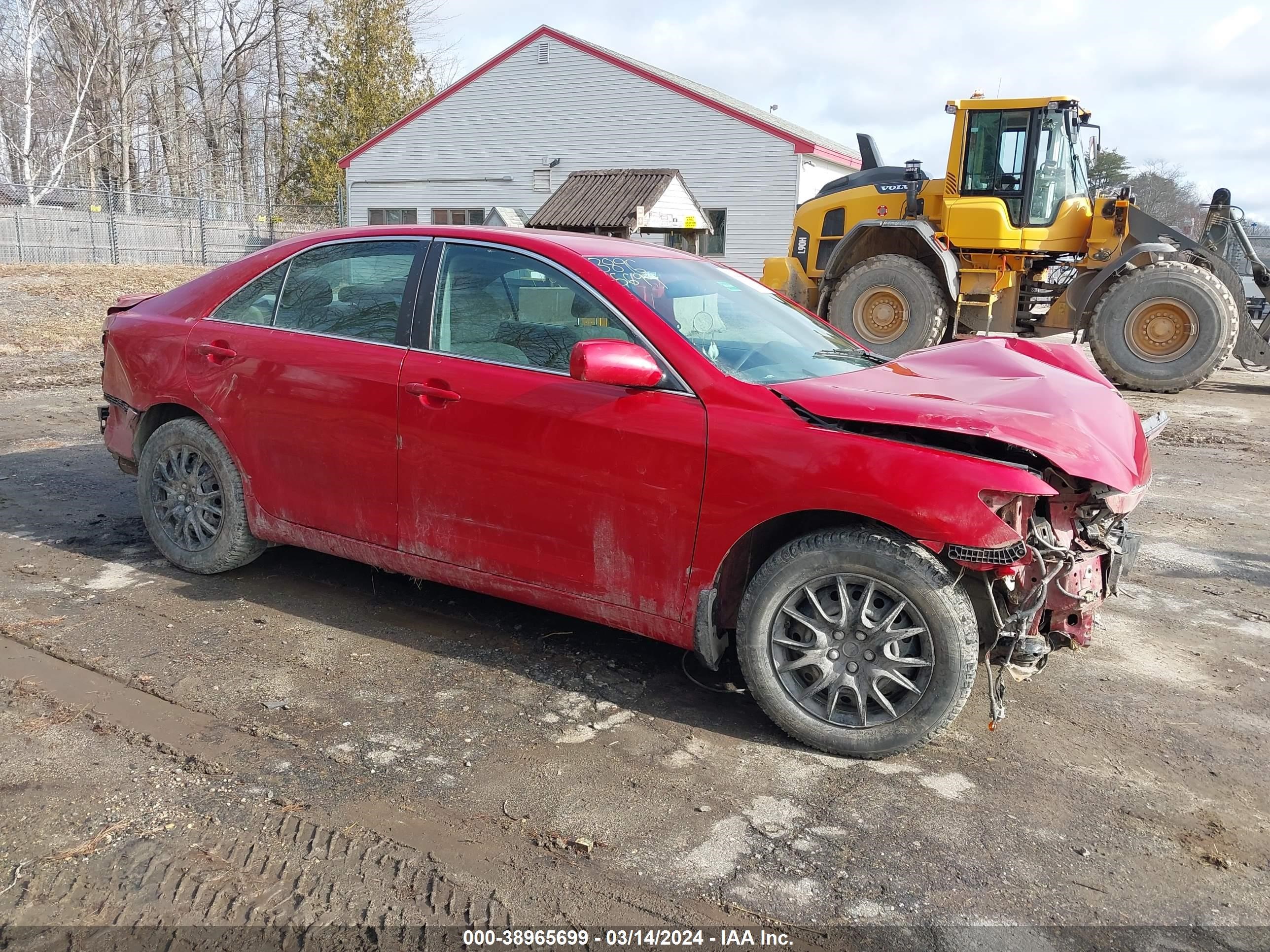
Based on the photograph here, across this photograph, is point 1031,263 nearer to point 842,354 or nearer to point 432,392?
point 842,354

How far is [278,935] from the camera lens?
2379 mm

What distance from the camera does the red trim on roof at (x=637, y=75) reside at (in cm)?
2503

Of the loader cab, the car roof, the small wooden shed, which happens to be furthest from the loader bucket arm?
the car roof

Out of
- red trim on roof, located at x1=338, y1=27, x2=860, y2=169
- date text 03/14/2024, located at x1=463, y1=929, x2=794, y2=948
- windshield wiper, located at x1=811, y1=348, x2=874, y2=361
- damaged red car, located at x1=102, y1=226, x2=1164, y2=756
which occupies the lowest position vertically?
date text 03/14/2024, located at x1=463, y1=929, x2=794, y2=948

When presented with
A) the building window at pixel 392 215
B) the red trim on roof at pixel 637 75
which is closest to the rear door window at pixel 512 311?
the red trim on roof at pixel 637 75

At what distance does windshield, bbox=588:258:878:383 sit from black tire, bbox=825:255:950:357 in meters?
7.88

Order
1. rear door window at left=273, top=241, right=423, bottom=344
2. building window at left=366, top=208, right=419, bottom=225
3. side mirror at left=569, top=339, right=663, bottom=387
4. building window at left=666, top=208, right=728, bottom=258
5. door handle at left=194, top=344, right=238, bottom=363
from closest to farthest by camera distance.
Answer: side mirror at left=569, top=339, right=663, bottom=387 → rear door window at left=273, top=241, right=423, bottom=344 → door handle at left=194, top=344, right=238, bottom=363 → building window at left=666, top=208, right=728, bottom=258 → building window at left=366, top=208, right=419, bottom=225

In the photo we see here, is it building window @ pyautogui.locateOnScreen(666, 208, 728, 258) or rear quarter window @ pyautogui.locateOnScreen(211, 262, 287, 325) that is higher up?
building window @ pyautogui.locateOnScreen(666, 208, 728, 258)

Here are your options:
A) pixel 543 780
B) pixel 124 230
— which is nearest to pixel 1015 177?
pixel 543 780

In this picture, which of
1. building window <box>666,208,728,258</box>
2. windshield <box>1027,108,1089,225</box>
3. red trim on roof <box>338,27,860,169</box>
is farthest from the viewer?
building window <box>666,208,728,258</box>

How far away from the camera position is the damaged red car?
317 centimetres

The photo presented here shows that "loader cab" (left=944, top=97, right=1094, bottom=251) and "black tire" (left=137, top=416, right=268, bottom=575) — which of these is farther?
"loader cab" (left=944, top=97, right=1094, bottom=251)

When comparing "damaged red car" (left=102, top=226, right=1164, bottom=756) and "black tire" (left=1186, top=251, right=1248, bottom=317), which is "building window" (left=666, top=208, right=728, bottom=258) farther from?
"damaged red car" (left=102, top=226, right=1164, bottom=756)

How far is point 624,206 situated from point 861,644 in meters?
15.8
